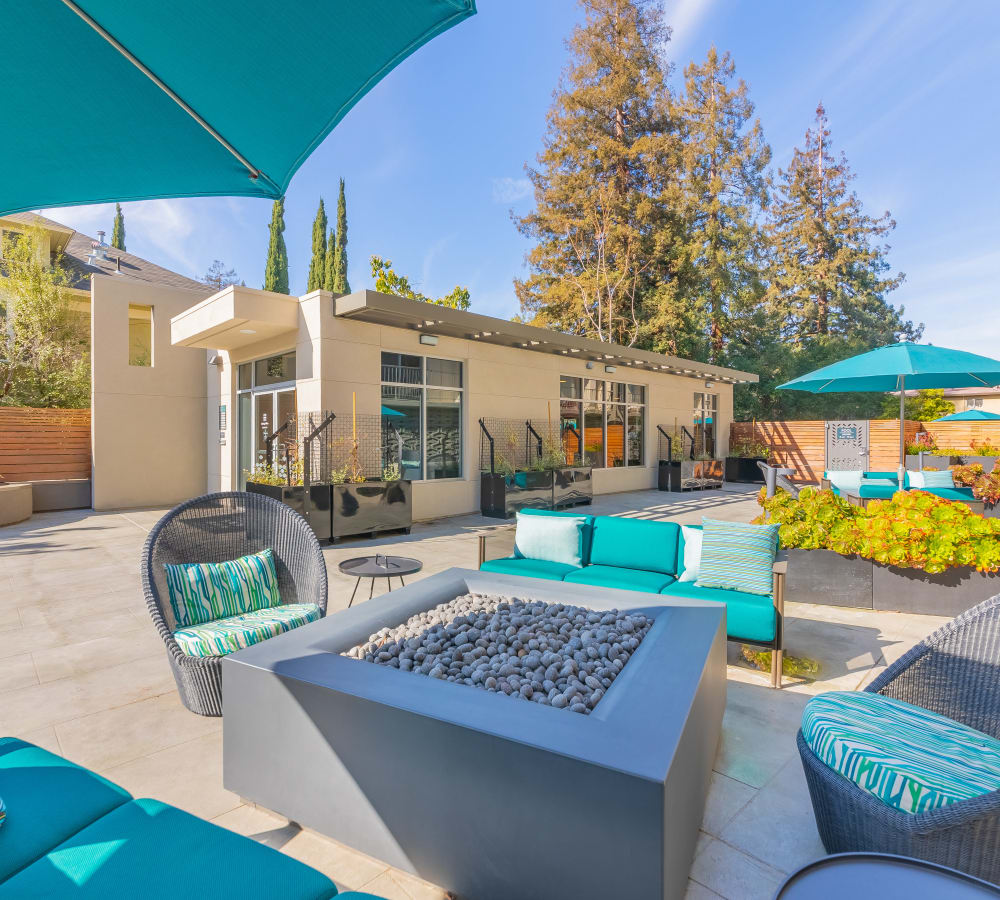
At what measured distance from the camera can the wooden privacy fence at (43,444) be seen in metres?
9.55

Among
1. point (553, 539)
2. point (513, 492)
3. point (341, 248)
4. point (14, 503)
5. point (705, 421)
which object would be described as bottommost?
point (14, 503)

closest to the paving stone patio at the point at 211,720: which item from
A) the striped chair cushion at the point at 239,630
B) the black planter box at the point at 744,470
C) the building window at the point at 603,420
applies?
the striped chair cushion at the point at 239,630

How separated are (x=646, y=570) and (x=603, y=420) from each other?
8557 mm

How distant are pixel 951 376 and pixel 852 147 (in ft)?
69.8

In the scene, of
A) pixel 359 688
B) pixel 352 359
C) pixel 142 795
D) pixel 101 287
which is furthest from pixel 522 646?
pixel 101 287

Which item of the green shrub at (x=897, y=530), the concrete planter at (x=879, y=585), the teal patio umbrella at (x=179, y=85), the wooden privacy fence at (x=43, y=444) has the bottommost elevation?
the concrete planter at (x=879, y=585)

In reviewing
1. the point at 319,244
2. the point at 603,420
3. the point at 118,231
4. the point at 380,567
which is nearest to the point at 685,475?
the point at 603,420

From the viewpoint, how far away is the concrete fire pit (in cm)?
136

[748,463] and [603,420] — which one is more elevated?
[603,420]

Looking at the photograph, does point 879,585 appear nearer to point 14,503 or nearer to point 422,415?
point 422,415

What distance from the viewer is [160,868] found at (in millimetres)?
1192

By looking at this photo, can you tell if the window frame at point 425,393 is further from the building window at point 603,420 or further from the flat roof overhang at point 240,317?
the building window at point 603,420

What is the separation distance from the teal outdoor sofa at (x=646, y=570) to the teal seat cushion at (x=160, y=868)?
7.52ft

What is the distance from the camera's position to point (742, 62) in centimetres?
1947
